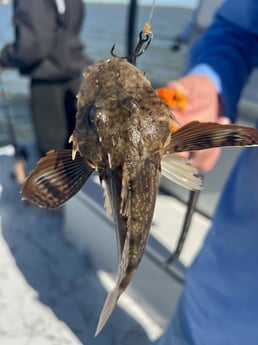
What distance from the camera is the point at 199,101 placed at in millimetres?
1459

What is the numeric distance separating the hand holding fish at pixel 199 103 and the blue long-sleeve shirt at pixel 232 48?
0.05 m

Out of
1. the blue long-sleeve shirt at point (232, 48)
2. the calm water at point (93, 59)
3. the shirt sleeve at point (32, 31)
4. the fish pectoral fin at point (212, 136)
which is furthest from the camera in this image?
the calm water at point (93, 59)

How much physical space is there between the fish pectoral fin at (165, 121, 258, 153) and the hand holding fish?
0.58m

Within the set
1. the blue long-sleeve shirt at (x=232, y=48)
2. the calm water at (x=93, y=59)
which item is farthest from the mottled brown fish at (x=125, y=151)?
the calm water at (x=93, y=59)

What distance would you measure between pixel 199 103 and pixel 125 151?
2.35 feet

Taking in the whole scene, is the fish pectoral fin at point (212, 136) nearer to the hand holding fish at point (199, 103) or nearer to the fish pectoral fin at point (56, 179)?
the fish pectoral fin at point (56, 179)

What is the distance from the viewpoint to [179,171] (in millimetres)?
872

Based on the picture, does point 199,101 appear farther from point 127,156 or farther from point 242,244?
point 127,156

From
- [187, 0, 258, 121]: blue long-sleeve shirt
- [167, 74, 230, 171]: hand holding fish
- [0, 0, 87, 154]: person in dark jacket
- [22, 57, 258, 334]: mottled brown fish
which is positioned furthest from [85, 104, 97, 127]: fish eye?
[0, 0, 87, 154]: person in dark jacket

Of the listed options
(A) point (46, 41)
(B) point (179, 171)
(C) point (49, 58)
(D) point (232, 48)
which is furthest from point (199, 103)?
(C) point (49, 58)

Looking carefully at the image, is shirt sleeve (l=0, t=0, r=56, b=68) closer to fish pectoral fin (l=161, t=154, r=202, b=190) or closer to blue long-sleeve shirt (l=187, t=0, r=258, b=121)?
blue long-sleeve shirt (l=187, t=0, r=258, b=121)

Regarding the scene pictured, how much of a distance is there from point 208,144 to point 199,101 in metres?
0.70

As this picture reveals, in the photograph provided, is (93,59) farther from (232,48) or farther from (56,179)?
(56,179)

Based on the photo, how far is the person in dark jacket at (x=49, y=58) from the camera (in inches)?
146
